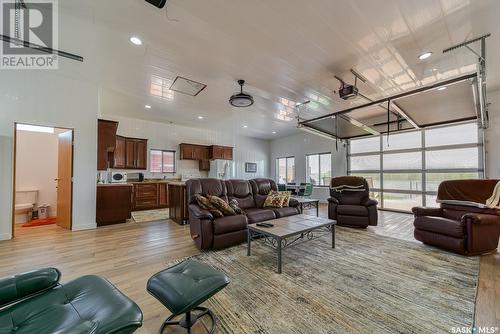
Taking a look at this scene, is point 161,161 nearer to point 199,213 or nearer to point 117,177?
point 117,177

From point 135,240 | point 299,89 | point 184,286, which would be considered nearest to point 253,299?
point 184,286

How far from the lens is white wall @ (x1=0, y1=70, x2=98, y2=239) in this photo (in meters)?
3.49

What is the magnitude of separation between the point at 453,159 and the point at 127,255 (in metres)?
7.66

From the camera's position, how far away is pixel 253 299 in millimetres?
1890

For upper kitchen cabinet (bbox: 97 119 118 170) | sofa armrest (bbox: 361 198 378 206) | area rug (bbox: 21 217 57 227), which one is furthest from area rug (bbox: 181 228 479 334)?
area rug (bbox: 21 217 57 227)

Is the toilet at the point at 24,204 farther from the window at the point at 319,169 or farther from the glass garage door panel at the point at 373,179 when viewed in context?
the glass garage door panel at the point at 373,179

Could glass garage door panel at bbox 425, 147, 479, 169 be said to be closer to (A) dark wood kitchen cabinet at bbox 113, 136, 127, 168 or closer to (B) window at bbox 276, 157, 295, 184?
(B) window at bbox 276, 157, 295, 184

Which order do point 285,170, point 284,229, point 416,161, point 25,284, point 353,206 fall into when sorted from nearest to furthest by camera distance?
point 25,284
point 284,229
point 353,206
point 416,161
point 285,170

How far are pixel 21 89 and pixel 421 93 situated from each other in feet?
23.3

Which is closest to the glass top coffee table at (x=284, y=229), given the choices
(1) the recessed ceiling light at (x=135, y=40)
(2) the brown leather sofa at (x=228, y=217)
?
(2) the brown leather sofa at (x=228, y=217)

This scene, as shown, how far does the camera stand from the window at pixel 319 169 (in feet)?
26.4

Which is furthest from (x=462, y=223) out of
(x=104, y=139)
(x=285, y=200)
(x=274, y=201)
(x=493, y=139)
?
(x=104, y=139)

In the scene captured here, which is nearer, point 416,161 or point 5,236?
point 5,236

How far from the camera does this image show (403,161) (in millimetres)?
6156
